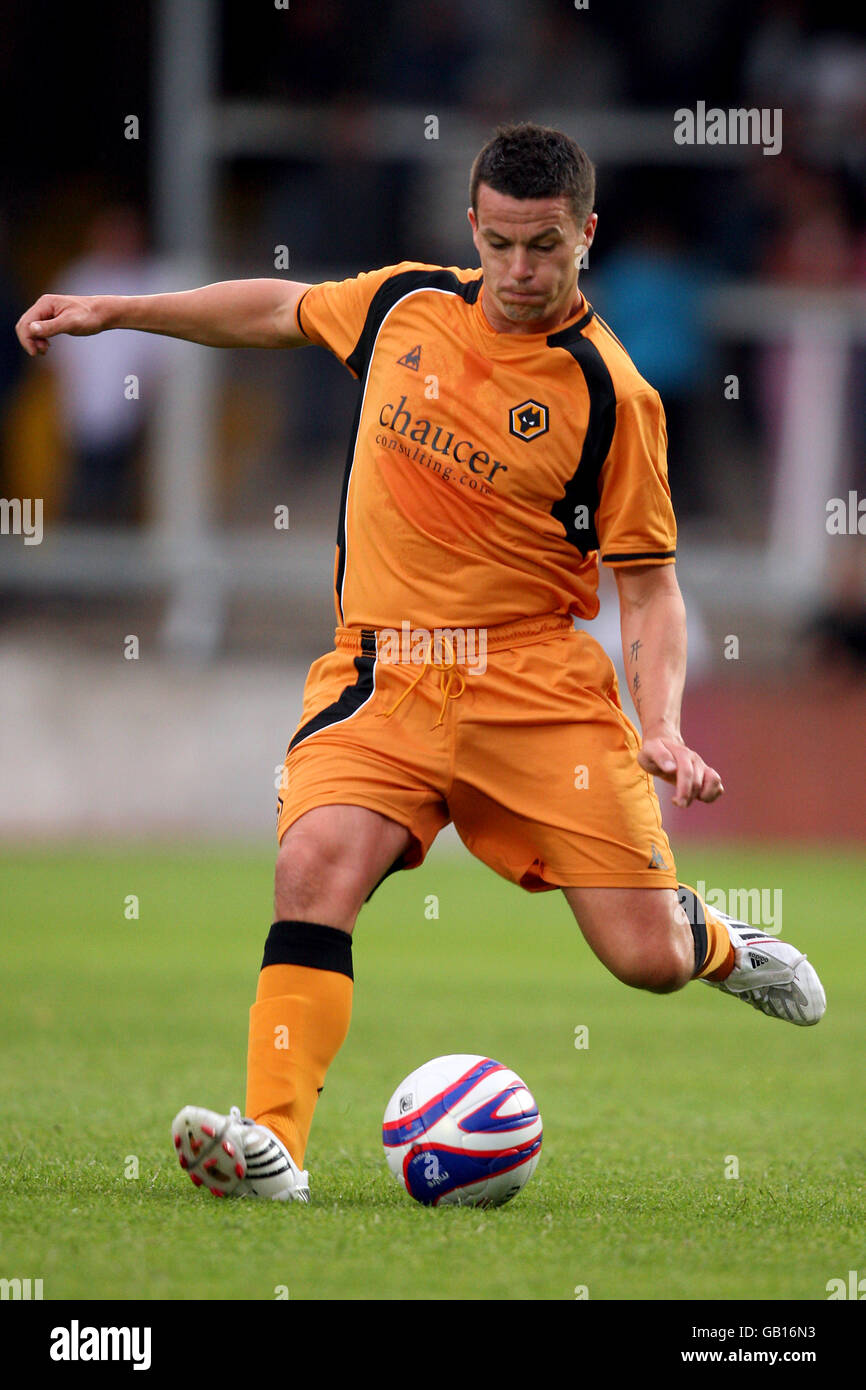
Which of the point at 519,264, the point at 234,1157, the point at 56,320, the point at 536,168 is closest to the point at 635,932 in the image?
the point at 234,1157

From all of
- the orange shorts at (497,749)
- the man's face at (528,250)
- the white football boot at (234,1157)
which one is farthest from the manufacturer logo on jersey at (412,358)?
the white football boot at (234,1157)

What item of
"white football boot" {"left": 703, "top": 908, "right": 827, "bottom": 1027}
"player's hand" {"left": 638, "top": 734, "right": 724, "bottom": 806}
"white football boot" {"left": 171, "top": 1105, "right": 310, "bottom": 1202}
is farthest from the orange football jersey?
"white football boot" {"left": 171, "top": 1105, "right": 310, "bottom": 1202}

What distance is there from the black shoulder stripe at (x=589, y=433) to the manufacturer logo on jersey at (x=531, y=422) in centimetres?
11

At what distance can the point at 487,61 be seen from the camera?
15383 mm

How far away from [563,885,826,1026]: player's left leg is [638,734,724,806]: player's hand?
0.45m

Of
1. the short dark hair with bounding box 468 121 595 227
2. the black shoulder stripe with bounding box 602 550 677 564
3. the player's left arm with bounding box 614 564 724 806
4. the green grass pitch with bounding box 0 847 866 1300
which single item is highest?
the short dark hair with bounding box 468 121 595 227

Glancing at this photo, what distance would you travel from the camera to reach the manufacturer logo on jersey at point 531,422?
491 cm

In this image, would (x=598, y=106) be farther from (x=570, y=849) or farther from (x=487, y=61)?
(x=570, y=849)

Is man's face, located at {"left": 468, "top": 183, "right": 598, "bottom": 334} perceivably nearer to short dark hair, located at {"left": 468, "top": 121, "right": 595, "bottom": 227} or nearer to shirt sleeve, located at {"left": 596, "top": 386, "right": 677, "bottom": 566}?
short dark hair, located at {"left": 468, "top": 121, "right": 595, "bottom": 227}

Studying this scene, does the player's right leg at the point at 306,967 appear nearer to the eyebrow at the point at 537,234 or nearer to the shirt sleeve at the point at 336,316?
the shirt sleeve at the point at 336,316

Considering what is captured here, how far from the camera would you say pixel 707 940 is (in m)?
5.18

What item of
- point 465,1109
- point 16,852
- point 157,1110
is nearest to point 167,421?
point 16,852

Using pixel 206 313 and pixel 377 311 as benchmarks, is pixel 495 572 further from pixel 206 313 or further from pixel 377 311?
pixel 206 313

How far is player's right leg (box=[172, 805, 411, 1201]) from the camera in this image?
15.0 feet
